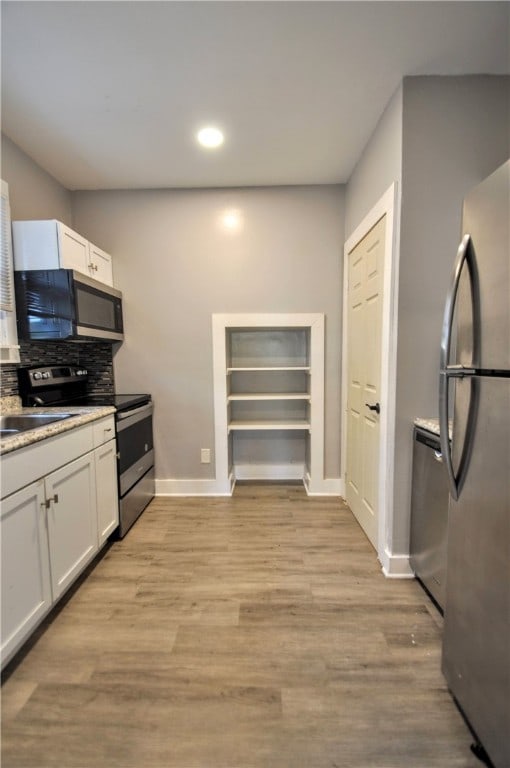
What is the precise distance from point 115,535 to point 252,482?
1305 millimetres

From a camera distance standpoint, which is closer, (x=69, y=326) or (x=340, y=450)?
(x=69, y=326)

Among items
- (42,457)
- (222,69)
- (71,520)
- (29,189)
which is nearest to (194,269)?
(29,189)

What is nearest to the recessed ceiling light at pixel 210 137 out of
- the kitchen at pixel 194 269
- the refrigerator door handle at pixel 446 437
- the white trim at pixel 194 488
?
the kitchen at pixel 194 269

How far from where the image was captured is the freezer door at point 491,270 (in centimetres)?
87

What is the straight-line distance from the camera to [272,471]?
3111mm

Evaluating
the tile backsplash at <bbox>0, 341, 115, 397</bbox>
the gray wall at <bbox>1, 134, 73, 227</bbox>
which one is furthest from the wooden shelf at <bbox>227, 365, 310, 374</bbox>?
the gray wall at <bbox>1, 134, 73, 227</bbox>

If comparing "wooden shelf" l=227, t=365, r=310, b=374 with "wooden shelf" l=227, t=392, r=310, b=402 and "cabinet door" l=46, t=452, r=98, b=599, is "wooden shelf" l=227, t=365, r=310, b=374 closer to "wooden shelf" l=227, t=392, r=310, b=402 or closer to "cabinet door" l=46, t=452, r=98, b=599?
"wooden shelf" l=227, t=392, r=310, b=402

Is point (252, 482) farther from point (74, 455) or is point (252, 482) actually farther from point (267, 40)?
point (267, 40)

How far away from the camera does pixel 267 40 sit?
54.6 inches

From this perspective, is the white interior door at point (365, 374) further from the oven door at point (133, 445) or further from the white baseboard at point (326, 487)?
the oven door at point (133, 445)

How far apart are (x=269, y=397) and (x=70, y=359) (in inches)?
66.1

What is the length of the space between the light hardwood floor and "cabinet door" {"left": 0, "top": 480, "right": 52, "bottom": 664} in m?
0.18

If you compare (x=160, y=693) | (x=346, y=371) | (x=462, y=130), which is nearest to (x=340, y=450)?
(x=346, y=371)

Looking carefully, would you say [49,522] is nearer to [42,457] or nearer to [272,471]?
[42,457]
